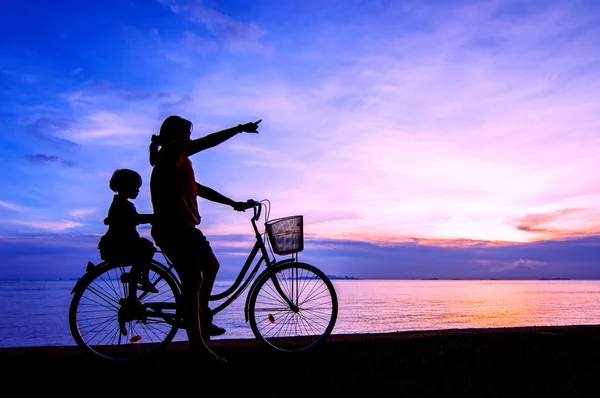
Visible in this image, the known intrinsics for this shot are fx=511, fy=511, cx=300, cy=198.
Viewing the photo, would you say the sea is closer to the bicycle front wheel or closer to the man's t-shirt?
the bicycle front wheel

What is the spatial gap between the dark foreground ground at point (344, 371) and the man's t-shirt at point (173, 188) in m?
1.42

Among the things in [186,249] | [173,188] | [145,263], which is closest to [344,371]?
[186,249]

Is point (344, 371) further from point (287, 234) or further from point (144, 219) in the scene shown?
point (144, 219)

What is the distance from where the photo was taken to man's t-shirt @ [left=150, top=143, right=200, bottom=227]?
15.7 ft

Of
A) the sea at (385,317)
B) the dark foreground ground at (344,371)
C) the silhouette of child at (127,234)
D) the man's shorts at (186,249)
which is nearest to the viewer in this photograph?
the dark foreground ground at (344,371)

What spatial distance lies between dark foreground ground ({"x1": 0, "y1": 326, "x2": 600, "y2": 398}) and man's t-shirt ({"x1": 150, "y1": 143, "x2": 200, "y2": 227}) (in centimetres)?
142

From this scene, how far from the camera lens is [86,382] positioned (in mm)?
4367

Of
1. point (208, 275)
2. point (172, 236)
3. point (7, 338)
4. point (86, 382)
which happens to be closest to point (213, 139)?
point (172, 236)

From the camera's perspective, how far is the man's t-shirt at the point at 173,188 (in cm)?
479

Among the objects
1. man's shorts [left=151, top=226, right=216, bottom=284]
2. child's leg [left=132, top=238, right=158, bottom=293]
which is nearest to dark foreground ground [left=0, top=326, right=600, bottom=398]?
child's leg [left=132, top=238, right=158, bottom=293]

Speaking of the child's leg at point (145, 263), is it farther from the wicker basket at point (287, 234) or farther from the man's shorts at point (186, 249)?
the wicker basket at point (287, 234)

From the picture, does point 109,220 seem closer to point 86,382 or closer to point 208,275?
point 208,275

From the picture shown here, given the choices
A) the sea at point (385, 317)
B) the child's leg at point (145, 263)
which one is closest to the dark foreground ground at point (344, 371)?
the child's leg at point (145, 263)

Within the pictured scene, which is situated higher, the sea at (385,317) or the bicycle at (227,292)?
the bicycle at (227,292)
